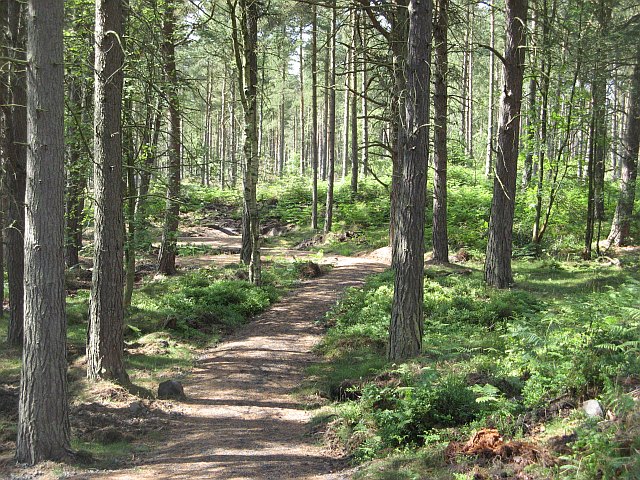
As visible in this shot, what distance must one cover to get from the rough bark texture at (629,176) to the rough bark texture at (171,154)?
1349 centimetres

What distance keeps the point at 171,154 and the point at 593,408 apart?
35.4ft

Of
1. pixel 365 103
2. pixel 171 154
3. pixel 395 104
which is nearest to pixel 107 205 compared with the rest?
pixel 171 154

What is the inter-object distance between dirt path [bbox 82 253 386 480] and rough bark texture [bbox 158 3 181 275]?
10.6ft

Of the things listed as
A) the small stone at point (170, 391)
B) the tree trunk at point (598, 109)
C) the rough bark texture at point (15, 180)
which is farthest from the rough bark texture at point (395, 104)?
the rough bark texture at point (15, 180)

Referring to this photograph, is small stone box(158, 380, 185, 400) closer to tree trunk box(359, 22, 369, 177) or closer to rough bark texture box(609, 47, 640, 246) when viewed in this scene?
tree trunk box(359, 22, 369, 177)

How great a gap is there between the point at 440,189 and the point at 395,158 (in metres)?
1.68

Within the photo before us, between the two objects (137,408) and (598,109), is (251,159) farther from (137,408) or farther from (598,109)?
(598,109)

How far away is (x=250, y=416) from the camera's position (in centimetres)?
845

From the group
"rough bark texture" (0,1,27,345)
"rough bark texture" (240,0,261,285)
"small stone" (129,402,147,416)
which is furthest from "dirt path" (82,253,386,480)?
"rough bark texture" (0,1,27,345)

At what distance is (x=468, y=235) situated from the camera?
2047 cm

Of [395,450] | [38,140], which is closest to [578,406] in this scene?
[395,450]

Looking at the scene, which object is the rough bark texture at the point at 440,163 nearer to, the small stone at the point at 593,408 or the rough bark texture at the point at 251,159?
the rough bark texture at the point at 251,159

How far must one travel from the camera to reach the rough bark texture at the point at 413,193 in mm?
8656

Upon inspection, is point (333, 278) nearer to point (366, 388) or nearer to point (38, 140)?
point (366, 388)
